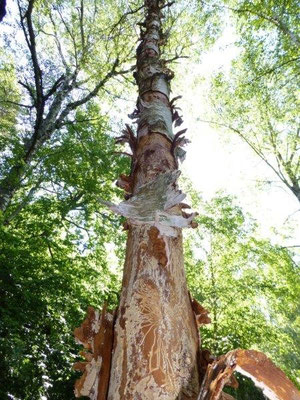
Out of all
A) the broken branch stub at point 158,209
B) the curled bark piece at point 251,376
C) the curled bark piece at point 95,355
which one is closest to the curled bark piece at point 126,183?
the broken branch stub at point 158,209

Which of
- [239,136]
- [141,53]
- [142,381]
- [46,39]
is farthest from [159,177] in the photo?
[46,39]

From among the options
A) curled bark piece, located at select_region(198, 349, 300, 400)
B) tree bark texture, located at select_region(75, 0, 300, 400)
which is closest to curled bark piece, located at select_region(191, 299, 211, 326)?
tree bark texture, located at select_region(75, 0, 300, 400)

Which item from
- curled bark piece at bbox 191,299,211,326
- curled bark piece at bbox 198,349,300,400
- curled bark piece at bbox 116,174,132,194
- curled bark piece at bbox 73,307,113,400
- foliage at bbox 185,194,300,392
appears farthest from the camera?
foliage at bbox 185,194,300,392

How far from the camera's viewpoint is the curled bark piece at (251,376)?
2.60 ft

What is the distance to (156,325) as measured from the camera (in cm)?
100

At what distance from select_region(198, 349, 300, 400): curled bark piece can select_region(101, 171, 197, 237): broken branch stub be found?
0.57 m

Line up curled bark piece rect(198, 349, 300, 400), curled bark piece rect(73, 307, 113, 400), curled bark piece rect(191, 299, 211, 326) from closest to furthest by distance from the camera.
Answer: curled bark piece rect(198, 349, 300, 400)
curled bark piece rect(73, 307, 113, 400)
curled bark piece rect(191, 299, 211, 326)

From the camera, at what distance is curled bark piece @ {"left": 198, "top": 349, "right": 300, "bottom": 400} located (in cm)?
79

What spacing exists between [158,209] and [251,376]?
70 centimetres

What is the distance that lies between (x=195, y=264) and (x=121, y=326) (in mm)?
8047

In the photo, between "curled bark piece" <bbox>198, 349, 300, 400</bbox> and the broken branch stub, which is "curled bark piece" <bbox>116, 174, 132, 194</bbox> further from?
"curled bark piece" <bbox>198, 349, 300, 400</bbox>

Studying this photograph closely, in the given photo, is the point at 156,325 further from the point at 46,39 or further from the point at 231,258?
the point at 46,39

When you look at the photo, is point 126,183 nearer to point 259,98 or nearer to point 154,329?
point 154,329

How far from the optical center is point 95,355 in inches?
40.9
